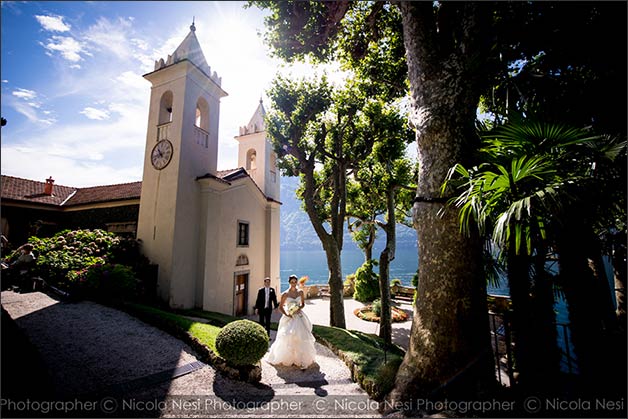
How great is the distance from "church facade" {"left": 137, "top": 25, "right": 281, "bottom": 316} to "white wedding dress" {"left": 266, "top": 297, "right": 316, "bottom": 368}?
7324mm

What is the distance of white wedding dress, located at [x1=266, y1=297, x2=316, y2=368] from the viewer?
6.04 metres

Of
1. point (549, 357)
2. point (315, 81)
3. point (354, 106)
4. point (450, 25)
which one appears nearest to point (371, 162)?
point (354, 106)

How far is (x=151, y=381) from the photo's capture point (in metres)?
4.78

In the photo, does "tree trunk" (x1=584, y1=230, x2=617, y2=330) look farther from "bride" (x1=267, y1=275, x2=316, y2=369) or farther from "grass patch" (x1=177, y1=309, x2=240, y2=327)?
Answer: "grass patch" (x1=177, y1=309, x2=240, y2=327)

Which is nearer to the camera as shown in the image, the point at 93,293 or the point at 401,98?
the point at 93,293

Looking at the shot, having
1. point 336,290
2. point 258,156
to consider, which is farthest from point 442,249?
point 258,156

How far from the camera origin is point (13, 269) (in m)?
9.77

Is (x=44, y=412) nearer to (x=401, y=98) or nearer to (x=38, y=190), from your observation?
(x=401, y=98)

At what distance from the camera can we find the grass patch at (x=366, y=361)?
4.38 m

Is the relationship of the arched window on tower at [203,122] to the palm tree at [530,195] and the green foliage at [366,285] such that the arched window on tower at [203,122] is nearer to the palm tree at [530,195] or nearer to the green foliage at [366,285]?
the palm tree at [530,195]

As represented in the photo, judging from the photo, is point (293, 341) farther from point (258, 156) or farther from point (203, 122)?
point (258, 156)

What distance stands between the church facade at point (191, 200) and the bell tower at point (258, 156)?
8.78 feet

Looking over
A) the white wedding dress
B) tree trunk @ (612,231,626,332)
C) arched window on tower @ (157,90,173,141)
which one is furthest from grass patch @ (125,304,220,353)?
tree trunk @ (612,231,626,332)

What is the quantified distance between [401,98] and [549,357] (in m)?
10.2
